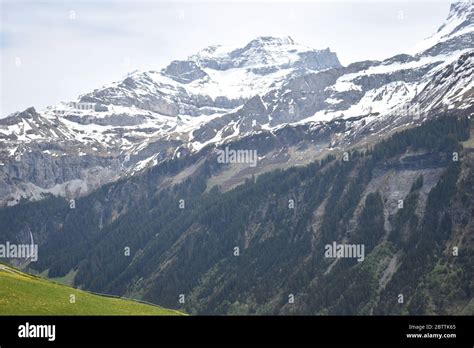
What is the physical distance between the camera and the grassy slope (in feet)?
240

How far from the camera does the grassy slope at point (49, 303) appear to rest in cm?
7325

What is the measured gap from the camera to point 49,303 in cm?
7744
